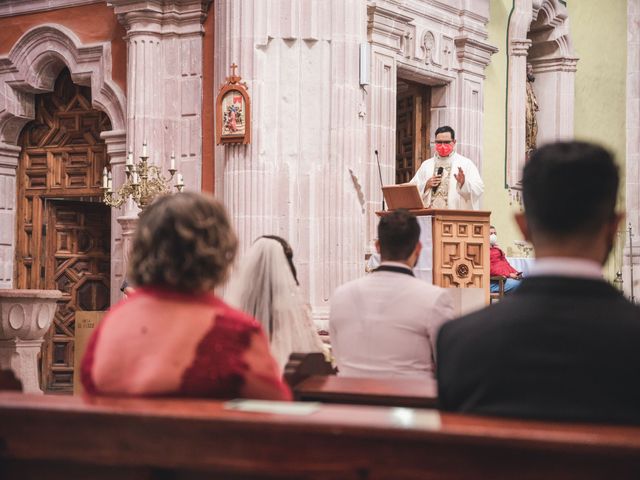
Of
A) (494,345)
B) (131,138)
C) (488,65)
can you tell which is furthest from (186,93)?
(494,345)

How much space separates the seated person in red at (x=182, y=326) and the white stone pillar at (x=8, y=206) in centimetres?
1113

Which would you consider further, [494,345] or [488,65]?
[488,65]

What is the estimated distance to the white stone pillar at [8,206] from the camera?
13875 mm

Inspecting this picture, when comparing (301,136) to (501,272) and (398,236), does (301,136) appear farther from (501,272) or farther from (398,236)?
(398,236)

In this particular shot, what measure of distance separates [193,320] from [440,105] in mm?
12591

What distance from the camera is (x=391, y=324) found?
511 centimetres

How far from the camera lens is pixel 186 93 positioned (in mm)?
12445

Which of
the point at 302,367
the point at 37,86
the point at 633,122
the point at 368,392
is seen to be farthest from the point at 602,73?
the point at 368,392

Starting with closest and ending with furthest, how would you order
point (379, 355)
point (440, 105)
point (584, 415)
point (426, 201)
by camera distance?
point (584, 415) < point (379, 355) < point (426, 201) < point (440, 105)

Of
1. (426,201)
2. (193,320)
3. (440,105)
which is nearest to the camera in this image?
(193,320)

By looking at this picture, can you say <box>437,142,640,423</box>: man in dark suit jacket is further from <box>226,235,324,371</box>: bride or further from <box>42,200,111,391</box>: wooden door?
<box>42,200,111,391</box>: wooden door

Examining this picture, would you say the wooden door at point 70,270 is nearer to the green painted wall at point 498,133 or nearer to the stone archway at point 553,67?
the green painted wall at point 498,133

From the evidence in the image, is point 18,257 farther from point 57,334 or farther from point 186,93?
point 186,93

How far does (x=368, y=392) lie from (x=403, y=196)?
19.7ft
